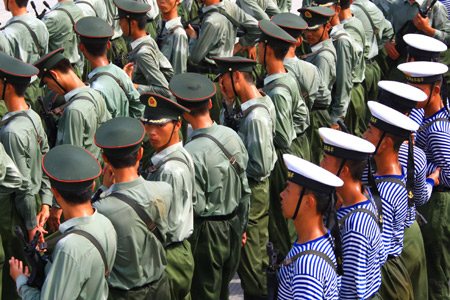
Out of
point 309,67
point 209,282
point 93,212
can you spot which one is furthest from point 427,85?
point 93,212

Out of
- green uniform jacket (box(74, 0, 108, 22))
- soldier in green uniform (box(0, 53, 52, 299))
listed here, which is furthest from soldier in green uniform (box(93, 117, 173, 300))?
green uniform jacket (box(74, 0, 108, 22))

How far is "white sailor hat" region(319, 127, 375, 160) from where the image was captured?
491 cm

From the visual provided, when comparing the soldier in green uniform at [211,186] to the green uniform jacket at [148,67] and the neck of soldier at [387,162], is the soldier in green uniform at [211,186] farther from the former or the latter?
the green uniform jacket at [148,67]

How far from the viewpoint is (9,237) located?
625 cm

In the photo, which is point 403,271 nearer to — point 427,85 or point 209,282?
point 209,282

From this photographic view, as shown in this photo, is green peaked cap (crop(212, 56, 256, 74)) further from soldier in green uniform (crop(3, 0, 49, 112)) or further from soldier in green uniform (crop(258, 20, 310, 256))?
soldier in green uniform (crop(3, 0, 49, 112))

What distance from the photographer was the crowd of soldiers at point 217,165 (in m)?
4.52

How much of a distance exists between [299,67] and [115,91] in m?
2.04

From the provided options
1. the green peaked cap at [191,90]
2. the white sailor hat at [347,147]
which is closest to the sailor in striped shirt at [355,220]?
the white sailor hat at [347,147]

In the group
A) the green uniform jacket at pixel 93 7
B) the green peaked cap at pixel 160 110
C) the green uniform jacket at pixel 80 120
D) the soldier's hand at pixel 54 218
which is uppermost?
the green peaked cap at pixel 160 110

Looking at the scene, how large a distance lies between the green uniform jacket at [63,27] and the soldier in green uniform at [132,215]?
4.26 metres

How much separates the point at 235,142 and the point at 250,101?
0.71m

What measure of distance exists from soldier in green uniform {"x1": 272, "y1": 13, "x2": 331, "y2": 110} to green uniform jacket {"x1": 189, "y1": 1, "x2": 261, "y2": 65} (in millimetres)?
885

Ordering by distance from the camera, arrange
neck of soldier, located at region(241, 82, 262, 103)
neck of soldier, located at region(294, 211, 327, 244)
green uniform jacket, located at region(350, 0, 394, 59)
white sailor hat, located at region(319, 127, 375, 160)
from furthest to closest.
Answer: green uniform jacket, located at region(350, 0, 394, 59) < neck of soldier, located at region(241, 82, 262, 103) < white sailor hat, located at region(319, 127, 375, 160) < neck of soldier, located at region(294, 211, 327, 244)
